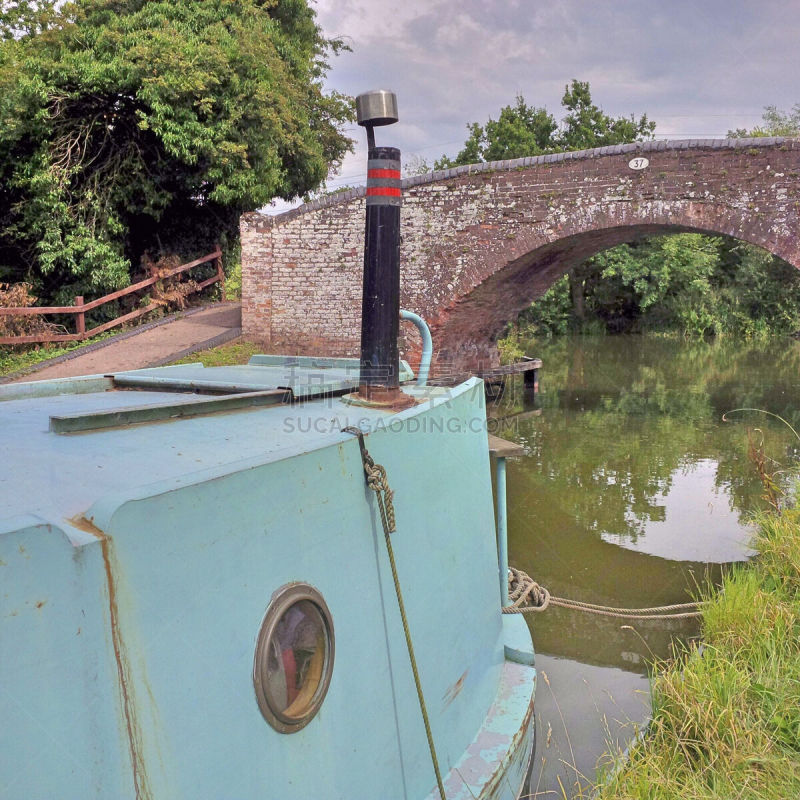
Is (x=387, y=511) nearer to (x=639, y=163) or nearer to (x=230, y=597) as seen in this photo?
(x=230, y=597)

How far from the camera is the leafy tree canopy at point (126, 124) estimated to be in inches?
409

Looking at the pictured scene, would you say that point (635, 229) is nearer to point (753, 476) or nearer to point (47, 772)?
point (753, 476)

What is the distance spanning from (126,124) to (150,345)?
4.18 metres

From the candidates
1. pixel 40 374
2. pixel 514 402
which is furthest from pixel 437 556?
pixel 514 402

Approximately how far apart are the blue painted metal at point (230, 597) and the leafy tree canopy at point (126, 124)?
8.83 metres

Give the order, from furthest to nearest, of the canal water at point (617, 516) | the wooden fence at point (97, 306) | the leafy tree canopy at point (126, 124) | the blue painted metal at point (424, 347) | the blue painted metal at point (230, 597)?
the leafy tree canopy at point (126, 124) → the wooden fence at point (97, 306) → the canal water at point (617, 516) → the blue painted metal at point (424, 347) → the blue painted metal at point (230, 597)

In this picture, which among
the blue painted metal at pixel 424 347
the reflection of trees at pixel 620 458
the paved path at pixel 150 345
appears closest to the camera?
the blue painted metal at pixel 424 347

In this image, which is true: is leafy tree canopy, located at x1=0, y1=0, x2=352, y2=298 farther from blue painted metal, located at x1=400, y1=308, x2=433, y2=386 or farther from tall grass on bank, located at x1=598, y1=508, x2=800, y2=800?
tall grass on bank, located at x1=598, y1=508, x2=800, y2=800

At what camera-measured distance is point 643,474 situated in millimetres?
7633

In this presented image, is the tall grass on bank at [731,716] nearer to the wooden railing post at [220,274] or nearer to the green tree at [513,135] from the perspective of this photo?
the wooden railing post at [220,274]

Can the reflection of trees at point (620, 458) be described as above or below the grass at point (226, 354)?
below

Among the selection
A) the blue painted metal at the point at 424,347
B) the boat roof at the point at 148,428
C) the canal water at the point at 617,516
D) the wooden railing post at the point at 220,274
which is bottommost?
the canal water at the point at 617,516

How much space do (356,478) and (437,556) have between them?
0.65 m

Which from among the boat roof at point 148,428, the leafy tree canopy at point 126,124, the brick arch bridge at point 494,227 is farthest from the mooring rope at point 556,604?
the leafy tree canopy at point 126,124
